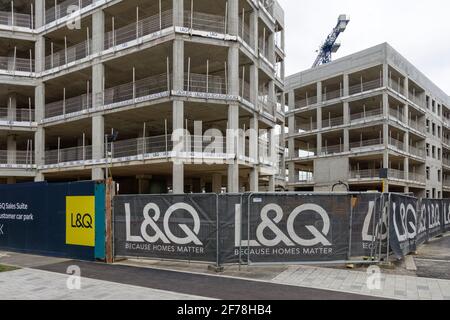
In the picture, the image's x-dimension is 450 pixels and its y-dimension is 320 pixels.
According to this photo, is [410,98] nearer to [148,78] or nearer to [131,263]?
[148,78]

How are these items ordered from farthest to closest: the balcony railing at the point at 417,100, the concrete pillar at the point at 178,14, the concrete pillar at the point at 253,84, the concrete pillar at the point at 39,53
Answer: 1. the balcony railing at the point at 417,100
2. the concrete pillar at the point at 39,53
3. the concrete pillar at the point at 253,84
4. the concrete pillar at the point at 178,14

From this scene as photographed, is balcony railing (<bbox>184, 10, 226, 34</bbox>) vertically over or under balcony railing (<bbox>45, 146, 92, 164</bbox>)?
over

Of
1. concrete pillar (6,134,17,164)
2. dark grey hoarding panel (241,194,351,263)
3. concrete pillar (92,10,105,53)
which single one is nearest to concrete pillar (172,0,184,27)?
concrete pillar (92,10,105,53)

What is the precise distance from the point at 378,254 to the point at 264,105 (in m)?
17.3

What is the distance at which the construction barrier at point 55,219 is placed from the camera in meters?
10.5

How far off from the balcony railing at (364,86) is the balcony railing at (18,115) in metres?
30.8

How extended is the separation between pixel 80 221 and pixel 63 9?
20579mm

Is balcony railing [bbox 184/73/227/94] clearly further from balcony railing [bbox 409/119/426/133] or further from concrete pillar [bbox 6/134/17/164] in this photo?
balcony railing [bbox 409/119/426/133]

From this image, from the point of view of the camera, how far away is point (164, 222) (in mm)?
9664

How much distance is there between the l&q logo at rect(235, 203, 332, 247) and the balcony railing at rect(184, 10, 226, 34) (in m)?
14.2

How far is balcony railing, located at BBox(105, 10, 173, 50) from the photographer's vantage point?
855 inches

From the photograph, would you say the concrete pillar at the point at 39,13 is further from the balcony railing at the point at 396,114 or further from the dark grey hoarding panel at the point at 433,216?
the balcony railing at the point at 396,114

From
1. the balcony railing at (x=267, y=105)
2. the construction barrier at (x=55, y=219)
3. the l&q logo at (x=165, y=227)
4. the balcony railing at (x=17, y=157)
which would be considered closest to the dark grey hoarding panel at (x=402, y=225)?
the l&q logo at (x=165, y=227)
